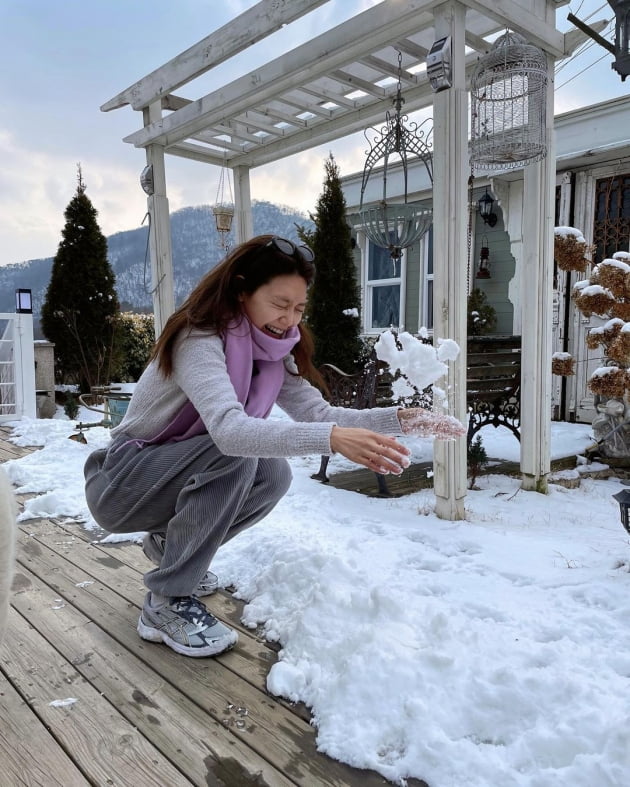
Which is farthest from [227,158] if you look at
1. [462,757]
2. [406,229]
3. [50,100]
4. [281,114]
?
[462,757]

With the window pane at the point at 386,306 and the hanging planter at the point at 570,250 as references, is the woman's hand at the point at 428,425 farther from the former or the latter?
the window pane at the point at 386,306

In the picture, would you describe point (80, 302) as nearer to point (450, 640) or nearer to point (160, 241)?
point (160, 241)

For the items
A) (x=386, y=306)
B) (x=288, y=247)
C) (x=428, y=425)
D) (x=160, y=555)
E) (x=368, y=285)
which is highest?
(x=368, y=285)

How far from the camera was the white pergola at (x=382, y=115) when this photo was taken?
2.80 meters

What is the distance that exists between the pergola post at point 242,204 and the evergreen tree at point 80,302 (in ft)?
14.0

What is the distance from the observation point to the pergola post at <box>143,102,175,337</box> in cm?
478

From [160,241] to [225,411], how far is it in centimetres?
392

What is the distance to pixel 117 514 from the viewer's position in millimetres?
1705

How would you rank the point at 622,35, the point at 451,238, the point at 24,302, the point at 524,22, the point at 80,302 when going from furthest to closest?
the point at 80,302
the point at 24,302
the point at 524,22
the point at 451,238
the point at 622,35

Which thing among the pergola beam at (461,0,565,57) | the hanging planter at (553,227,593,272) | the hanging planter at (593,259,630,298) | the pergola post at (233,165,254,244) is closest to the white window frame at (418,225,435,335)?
the pergola post at (233,165,254,244)

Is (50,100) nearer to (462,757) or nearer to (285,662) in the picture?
(285,662)

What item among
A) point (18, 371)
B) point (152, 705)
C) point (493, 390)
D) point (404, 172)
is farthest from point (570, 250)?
point (18, 371)

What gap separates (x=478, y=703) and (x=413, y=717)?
0.15 m

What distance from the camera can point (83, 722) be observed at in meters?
1.33
